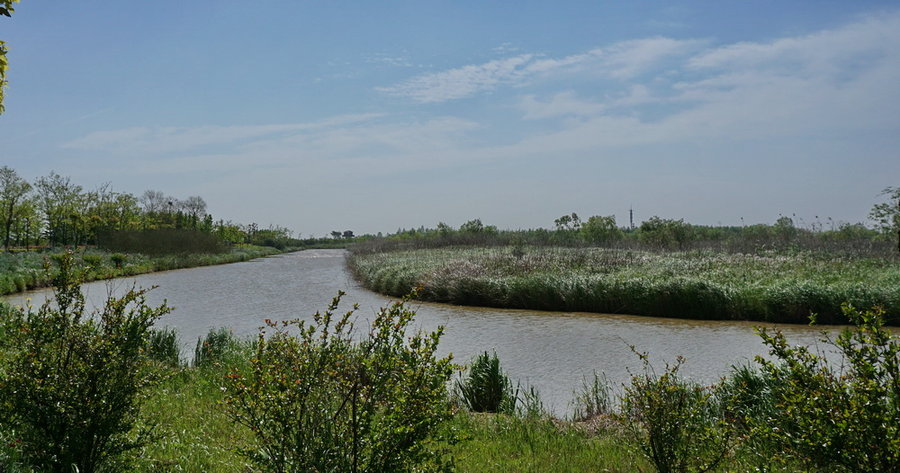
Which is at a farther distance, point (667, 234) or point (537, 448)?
point (667, 234)

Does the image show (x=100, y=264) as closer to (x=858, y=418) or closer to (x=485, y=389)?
(x=485, y=389)

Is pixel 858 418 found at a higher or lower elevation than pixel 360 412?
higher

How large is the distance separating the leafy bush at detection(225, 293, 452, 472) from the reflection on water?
109 inches

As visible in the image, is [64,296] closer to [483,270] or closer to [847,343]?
[847,343]

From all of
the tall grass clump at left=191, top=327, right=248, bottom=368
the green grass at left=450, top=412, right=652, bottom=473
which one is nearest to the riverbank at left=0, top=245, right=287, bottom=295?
the tall grass clump at left=191, top=327, right=248, bottom=368

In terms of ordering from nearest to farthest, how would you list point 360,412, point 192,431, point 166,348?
point 360,412 < point 192,431 < point 166,348

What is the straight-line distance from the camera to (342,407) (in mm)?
3051

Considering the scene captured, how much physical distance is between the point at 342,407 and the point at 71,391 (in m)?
1.73

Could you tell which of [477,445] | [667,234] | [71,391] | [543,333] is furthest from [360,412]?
[667,234]

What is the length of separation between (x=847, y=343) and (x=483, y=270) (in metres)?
18.8

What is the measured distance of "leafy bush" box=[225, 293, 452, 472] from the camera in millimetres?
2898

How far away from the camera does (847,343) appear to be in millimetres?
2646

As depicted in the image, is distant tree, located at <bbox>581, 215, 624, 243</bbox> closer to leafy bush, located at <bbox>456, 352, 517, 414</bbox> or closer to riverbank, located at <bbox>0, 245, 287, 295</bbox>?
riverbank, located at <bbox>0, 245, 287, 295</bbox>

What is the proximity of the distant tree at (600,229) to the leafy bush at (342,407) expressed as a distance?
152 ft
